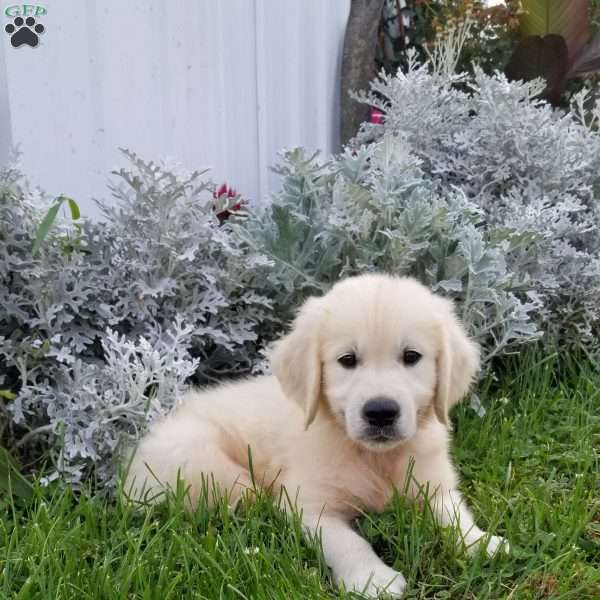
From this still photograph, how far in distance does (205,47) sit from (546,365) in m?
2.69

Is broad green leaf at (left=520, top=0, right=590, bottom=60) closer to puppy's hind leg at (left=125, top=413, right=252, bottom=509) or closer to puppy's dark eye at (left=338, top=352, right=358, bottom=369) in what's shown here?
puppy's dark eye at (left=338, top=352, right=358, bottom=369)

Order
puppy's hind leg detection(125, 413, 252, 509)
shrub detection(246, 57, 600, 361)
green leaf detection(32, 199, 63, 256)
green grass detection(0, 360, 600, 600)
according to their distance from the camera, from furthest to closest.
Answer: shrub detection(246, 57, 600, 361), green leaf detection(32, 199, 63, 256), puppy's hind leg detection(125, 413, 252, 509), green grass detection(0, 360, 600, 600)

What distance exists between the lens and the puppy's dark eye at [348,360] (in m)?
2.55

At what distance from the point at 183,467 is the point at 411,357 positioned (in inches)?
35.2

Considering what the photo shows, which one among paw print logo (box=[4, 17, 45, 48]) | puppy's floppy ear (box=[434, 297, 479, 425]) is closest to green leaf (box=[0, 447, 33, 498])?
puppy's floppy ear (box=[434, 297, 479, 425])

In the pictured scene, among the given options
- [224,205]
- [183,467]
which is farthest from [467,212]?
[183,467]

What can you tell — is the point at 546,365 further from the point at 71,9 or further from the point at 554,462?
the point at 71,9

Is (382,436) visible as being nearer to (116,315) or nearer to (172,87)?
(116,315)

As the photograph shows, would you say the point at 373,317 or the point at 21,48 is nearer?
the point at 373,317

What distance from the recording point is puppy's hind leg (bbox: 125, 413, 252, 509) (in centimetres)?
270

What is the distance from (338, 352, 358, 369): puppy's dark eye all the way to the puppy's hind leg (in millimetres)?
604

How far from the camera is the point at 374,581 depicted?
88.7 inches

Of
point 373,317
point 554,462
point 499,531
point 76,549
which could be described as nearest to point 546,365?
point 554,462

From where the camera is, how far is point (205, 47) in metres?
4.62
